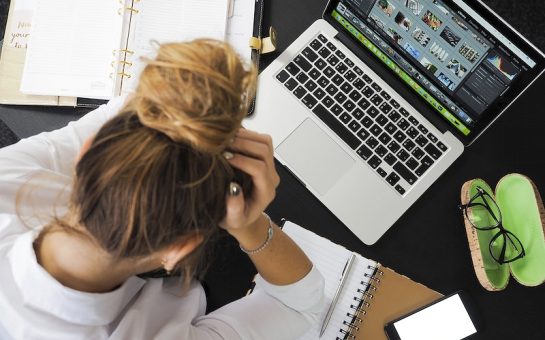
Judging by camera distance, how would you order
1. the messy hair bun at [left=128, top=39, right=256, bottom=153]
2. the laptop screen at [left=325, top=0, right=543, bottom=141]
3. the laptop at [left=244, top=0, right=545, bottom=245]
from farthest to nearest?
the laptop at [left=244, top=0, right=545, bottom=245] → the laptop screen at [left=325, top=0, right=543, bottom=141] → the messy hair bun at [left=128, top=39, right=256, bottom=153]

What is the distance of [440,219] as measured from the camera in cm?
81

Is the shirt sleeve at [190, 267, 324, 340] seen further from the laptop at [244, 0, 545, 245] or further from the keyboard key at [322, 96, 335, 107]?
the keyboard key at [322, 96, 335, 107]

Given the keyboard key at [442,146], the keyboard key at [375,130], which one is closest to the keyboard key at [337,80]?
the keyboard key at [375,130]

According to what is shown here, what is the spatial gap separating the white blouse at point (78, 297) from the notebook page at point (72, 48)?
0.10 metres

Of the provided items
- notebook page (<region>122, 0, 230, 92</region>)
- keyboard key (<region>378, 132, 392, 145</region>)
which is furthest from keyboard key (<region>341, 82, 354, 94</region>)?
notebook page (<region>122, 0, 230, 92</region>)

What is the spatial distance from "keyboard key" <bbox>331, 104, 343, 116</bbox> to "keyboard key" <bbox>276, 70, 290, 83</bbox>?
0.33 ft

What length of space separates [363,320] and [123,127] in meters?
0.53

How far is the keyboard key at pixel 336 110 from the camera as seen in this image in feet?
2.72

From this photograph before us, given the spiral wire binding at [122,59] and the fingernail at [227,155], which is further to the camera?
the spiral wire binding at [122,59]

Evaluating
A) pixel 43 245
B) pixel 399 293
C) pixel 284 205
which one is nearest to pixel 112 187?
pixel 43 245

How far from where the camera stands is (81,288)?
1.79 ft

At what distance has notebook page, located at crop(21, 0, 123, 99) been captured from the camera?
79 centimetres

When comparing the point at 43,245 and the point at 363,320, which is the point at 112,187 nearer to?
the point at 43,245

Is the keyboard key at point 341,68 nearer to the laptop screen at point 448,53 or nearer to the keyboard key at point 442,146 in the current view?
the laptop screen at point 448,53
